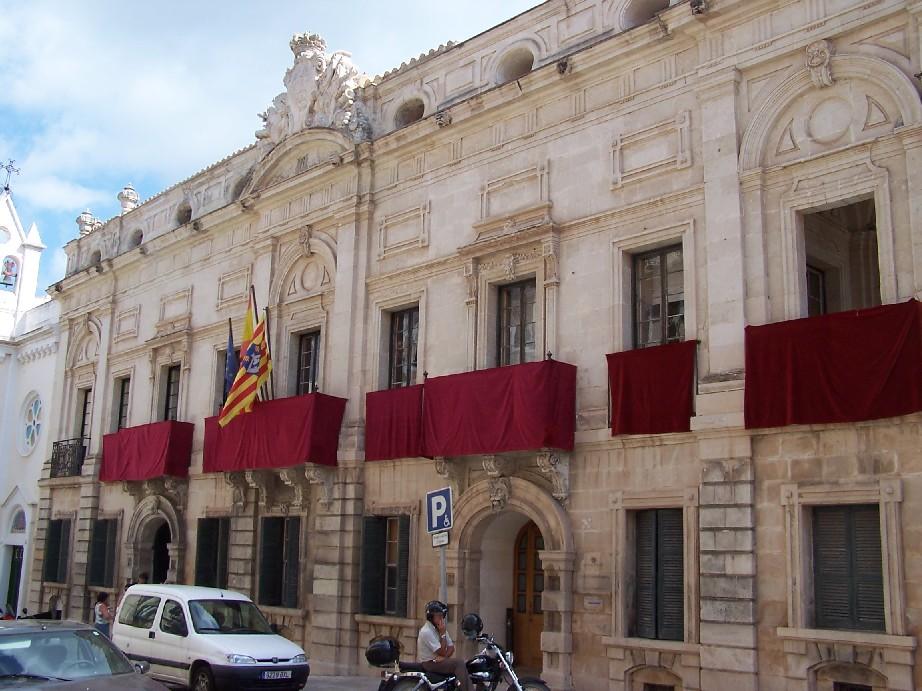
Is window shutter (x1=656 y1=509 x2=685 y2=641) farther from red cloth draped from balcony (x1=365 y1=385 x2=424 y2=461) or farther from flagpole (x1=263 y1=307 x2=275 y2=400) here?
flagpole (x1=263 y1=307 x2=275 y2=400)

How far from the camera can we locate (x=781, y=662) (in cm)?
1270

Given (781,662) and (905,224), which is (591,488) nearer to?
(781,662)

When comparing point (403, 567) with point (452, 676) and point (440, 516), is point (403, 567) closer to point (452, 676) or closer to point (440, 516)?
point (440, 516)

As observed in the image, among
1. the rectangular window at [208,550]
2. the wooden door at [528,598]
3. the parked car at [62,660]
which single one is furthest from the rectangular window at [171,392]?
the parked car at [62,660]

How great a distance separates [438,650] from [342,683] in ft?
24.0

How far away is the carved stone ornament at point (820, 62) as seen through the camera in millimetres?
13641

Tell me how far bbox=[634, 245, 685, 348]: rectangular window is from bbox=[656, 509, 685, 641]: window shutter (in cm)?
267

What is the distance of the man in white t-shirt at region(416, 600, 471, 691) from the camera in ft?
33.0

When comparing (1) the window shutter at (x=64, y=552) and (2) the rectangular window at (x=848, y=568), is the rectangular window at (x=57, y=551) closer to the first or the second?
(1) the window shutter at (x=64, y=552)

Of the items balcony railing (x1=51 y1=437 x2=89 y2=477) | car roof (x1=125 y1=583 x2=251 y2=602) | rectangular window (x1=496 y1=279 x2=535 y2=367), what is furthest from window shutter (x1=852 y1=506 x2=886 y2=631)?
balcony railing (x1=51 y1=437 x2=89 y2=477)

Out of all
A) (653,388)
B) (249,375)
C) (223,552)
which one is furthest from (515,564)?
(223,552)

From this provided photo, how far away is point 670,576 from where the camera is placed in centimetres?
1431

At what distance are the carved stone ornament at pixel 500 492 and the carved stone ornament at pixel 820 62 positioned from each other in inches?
298

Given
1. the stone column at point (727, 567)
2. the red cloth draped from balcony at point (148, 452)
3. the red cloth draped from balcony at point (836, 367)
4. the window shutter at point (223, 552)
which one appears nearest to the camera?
the red cloth draped from balcony at point (836, 367)
